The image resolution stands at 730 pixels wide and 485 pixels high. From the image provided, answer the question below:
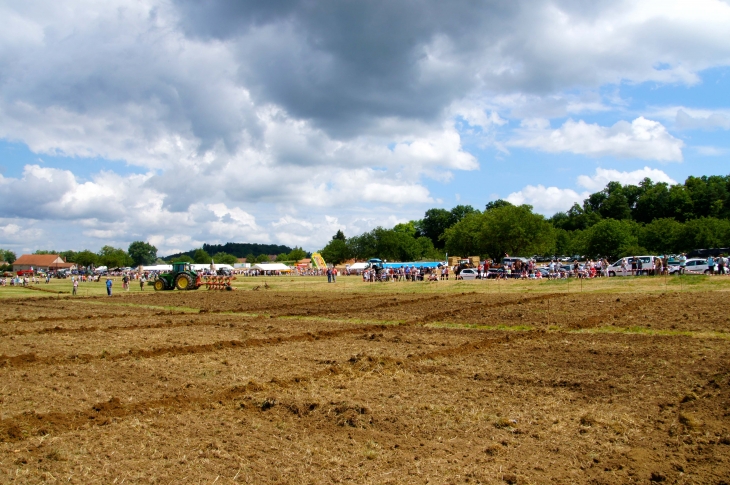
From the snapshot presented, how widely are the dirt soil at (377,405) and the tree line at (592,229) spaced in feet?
231

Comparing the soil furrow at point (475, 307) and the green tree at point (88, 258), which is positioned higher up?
the green tree at point (88, 258)

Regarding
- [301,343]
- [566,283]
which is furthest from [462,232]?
[301,343]

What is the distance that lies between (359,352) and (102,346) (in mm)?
8326

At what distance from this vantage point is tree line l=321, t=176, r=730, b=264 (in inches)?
3482

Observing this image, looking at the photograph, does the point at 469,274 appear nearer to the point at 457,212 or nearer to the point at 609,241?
the point at 609,241

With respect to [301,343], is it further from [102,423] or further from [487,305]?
[487,305]

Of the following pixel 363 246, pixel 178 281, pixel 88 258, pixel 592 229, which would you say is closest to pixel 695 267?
pixel 178 281

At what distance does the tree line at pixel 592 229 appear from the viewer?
88.4 metres

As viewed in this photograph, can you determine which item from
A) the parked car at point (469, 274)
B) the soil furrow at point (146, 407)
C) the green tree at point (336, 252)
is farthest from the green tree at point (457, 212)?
the soil furrow at point (146, 407)

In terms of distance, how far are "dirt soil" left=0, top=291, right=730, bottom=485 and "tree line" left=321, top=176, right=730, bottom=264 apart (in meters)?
70.5

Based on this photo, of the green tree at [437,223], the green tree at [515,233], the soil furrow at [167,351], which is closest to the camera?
the soil furrow at [167,351]

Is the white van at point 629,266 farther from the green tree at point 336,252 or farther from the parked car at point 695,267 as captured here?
the green tree at point 336,252

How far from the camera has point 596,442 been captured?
776cm

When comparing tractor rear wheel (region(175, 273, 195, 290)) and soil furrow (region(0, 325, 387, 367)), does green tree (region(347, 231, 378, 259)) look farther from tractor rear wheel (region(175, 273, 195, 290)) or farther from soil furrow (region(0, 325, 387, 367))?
soil furrow (region(0, 325, 387, 367))
